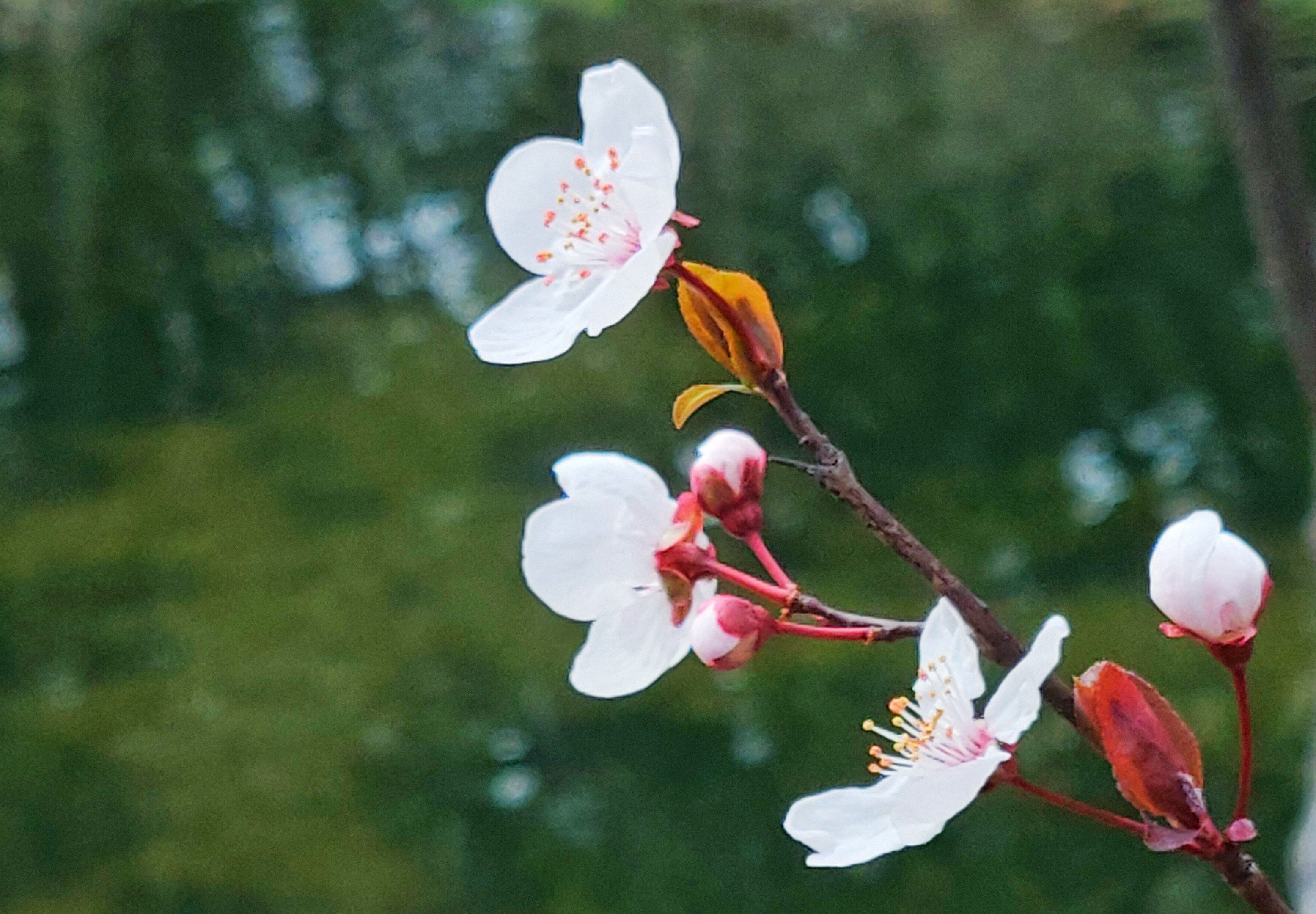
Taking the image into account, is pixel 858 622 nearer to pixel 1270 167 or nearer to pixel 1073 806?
pixel 1073 806

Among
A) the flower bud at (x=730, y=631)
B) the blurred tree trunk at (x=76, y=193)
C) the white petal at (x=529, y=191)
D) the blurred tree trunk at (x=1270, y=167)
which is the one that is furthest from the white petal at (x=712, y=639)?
the blurred tree trunk at (x=76, y=193)

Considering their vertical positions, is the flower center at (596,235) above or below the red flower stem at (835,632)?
above

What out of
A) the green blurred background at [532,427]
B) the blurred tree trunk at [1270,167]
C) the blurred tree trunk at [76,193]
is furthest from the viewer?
the blurred tree trunk at [76,193]

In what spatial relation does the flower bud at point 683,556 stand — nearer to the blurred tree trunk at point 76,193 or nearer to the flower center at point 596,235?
the flower center at point 596,235

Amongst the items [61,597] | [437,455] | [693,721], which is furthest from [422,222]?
[693,721]

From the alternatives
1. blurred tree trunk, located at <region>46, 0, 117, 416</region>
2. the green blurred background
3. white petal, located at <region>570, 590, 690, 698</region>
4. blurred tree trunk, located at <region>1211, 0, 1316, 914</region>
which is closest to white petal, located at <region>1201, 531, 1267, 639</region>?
white petal, located at <region>570, 590, 690, 698</region>

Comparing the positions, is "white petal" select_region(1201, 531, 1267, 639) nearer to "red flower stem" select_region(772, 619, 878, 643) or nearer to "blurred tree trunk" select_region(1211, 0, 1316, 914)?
"red flower stem" select_region(772, 619, 878, 643)
